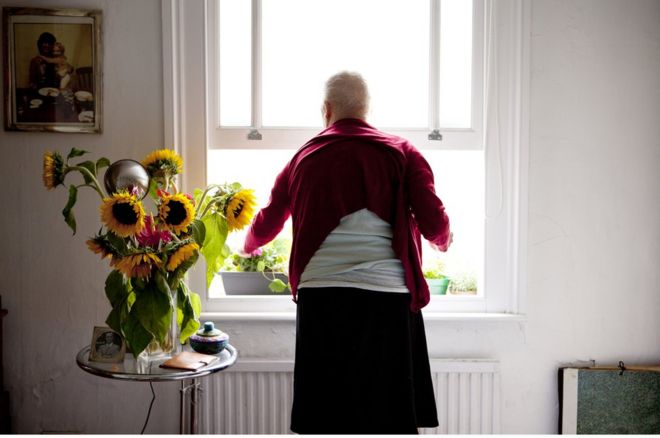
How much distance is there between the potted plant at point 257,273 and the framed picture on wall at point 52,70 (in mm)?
759

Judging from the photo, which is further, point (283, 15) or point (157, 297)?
point (283, 15)

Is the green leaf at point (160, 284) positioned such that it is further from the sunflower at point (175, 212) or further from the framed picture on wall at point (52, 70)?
the framed picture on wall at point (52, 70)

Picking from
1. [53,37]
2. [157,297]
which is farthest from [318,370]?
[53,37]

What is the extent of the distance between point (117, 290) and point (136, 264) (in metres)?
0.15

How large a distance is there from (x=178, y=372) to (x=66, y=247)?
852mm

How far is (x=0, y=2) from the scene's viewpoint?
Answer: 2236mm

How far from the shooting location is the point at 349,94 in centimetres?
183

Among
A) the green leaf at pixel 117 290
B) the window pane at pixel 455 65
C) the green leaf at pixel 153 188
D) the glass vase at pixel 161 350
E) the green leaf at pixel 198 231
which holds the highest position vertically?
the window pane at pixel 455 65

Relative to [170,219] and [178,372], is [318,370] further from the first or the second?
[170,219]

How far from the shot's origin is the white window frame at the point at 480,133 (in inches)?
89.4

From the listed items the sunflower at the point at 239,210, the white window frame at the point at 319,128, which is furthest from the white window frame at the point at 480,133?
the sunflower at the point at 239,210

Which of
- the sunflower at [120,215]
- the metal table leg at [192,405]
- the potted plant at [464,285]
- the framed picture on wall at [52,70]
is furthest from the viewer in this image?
the potted plant at [464,285]

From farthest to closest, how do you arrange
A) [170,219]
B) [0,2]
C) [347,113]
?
[0,2], [347,113], [170,219]

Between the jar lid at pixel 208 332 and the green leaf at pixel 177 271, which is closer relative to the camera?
the green leaf at pixel 177 271
